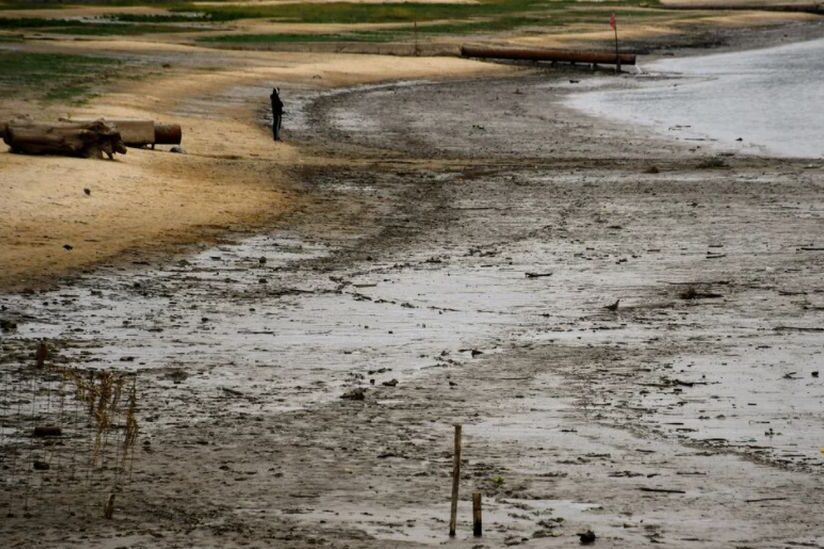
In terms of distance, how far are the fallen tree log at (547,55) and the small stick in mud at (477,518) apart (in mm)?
57029

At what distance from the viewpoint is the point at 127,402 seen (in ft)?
41.4

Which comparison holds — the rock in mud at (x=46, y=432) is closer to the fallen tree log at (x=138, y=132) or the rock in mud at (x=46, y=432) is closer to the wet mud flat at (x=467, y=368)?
the wet mud flat at (x=467, y=368)

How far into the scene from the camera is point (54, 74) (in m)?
44.4

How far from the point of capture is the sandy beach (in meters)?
10.2

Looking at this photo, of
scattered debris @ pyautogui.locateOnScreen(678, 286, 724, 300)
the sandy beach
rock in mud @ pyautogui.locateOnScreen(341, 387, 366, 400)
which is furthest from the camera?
scattered debris @ pyautogui.locateOnScreen(678, 286, 724, 300)

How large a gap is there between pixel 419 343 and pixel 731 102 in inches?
1405

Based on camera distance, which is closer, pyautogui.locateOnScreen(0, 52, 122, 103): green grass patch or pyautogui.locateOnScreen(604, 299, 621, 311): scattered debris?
pyautogui.locateOnScreen(604, 299, 621, 311): scattered debris

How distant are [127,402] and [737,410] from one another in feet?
15.5

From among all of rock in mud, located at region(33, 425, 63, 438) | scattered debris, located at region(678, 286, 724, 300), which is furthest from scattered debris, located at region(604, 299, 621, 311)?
rock in mud, located at region(33, 425, 63, 438)

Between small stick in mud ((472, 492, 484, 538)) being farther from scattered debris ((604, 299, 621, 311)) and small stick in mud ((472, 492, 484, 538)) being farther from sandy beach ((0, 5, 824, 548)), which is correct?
scattered debris ((604, 299, 621, 311))

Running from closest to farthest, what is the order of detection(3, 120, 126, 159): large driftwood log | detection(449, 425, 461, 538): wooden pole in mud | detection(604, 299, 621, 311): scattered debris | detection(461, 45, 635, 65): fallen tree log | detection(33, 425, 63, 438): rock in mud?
detection(449, 425, 461, 538): wooden pole in mud, detection(33, 425, 63, 438): rock in mud, detection(604, 299, 621, 311): scattered debris, detection(3, 120, 126, 159): large driftwood log, detection(461, 45, 635, 65): fallen tree log

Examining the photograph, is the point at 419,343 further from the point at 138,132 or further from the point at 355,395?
the point at 138,132

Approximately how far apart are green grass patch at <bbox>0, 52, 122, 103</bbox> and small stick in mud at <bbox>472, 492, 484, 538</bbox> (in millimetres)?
28357

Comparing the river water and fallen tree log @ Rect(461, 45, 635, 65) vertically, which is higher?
fallen tree log @ Rect(461, 45, 635, 65)
